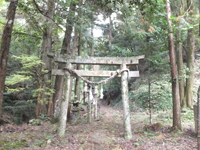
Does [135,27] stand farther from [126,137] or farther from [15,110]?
[15,110]

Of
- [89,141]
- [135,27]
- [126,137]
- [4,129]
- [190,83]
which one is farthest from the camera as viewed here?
[135,27]

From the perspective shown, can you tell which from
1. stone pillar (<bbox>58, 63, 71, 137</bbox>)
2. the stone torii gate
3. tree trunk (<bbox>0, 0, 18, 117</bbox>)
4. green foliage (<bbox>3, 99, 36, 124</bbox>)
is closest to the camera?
tree trunk (<bbox>0, 0, 18, 117</bbox>)

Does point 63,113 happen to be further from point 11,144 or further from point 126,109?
point 126,109

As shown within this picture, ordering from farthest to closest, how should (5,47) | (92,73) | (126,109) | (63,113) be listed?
(92,73)
(126,109)
(63,113)
(5,47)

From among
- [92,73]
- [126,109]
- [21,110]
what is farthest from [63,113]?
[21,110]

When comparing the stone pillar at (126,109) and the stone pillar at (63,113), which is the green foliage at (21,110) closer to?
the stone pillar at (63,113)

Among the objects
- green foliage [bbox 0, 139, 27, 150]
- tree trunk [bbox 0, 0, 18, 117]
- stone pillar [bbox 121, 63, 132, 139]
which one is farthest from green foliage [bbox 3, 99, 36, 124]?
stone pillar [bbox 121, 63, 132, 139]

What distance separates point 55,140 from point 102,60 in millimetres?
3562

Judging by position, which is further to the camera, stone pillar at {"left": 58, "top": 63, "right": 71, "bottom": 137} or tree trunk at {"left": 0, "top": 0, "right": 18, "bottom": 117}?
stone pillar at {"left": 58, "top": 63, "right": 71, "bottom": 137}

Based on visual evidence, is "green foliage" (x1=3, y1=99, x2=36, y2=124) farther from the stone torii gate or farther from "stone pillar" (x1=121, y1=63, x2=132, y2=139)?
"stone pillar" (x1=121, y1=63, x2=132, y2=139)

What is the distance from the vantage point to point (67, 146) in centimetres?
442

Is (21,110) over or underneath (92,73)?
underneath

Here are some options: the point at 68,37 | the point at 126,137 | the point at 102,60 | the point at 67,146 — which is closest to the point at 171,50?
the point at 102,60

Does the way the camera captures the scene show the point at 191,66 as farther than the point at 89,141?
Yes
